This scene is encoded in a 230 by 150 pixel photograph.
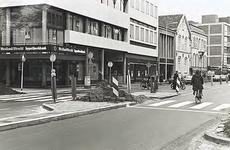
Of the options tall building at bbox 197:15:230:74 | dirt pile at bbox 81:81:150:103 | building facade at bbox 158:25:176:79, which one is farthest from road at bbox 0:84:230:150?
tall building at bbox 197:15:230:74

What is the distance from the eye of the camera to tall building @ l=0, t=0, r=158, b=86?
1186 inches

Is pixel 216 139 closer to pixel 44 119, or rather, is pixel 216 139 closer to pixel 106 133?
pixel 106 133

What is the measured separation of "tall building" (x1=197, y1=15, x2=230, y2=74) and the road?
8841 centimetres

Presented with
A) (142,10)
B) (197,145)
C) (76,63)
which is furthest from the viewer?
(142,10)

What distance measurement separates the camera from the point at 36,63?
103 ft

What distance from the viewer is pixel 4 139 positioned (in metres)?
7.86

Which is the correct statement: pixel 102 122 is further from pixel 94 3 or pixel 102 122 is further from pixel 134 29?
pixel 134 29

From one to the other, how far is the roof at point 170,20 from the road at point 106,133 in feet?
175

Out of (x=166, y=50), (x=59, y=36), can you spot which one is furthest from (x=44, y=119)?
(x=166, y=50)

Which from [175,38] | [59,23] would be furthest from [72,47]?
[175,38]

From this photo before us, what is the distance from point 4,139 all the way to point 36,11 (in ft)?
78.2

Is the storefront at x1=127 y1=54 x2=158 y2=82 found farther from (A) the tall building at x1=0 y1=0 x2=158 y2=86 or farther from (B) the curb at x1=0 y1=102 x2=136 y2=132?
(B) the curb at x1=0 y1=102 x2=136 y2=132

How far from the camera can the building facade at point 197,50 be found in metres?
72.2

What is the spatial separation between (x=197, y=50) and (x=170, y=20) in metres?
13.6
